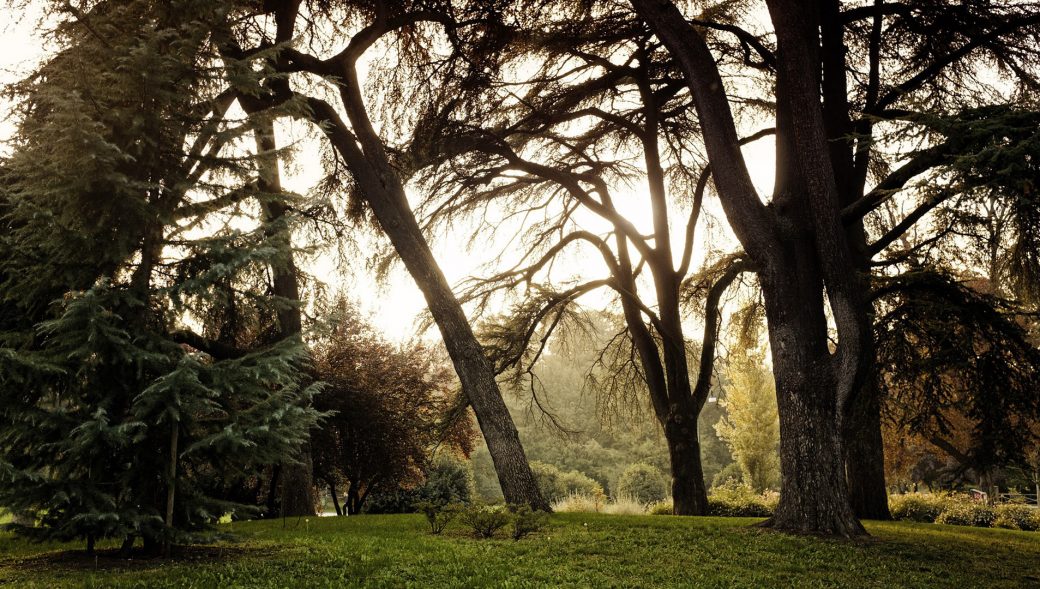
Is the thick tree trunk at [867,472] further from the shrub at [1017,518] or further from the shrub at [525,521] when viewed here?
the shrub at [525,521]

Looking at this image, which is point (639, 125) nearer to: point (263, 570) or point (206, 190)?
point (206, 190)

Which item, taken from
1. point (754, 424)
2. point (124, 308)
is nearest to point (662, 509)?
point (754, 424)

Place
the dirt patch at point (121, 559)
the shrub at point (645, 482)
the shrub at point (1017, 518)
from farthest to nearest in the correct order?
the shrub at point (645, 482), the shrub at point (1017, 518), the dirt patch at point (121, 559)

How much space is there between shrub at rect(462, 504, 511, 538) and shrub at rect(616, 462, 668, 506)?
22485 mm

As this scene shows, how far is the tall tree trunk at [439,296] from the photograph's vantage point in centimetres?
1013

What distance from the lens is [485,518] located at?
8.24 meters

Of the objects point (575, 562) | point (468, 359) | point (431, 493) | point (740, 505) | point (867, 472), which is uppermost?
point (468, 359)

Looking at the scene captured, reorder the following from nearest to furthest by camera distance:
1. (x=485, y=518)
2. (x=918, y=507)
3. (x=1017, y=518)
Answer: (x=485, y=518) → (x=1017, y=518) → (x=918, y=507)

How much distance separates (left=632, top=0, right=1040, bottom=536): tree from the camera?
26.5ft

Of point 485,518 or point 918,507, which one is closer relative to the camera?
point 485,518

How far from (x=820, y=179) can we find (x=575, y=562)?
555cm

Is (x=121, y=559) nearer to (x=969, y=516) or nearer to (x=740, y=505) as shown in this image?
(x=740, y=505)

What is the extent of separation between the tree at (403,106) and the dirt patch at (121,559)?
4.12 meters

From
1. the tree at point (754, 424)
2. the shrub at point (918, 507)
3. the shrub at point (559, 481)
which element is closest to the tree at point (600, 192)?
the shrub at point (918, 507)
